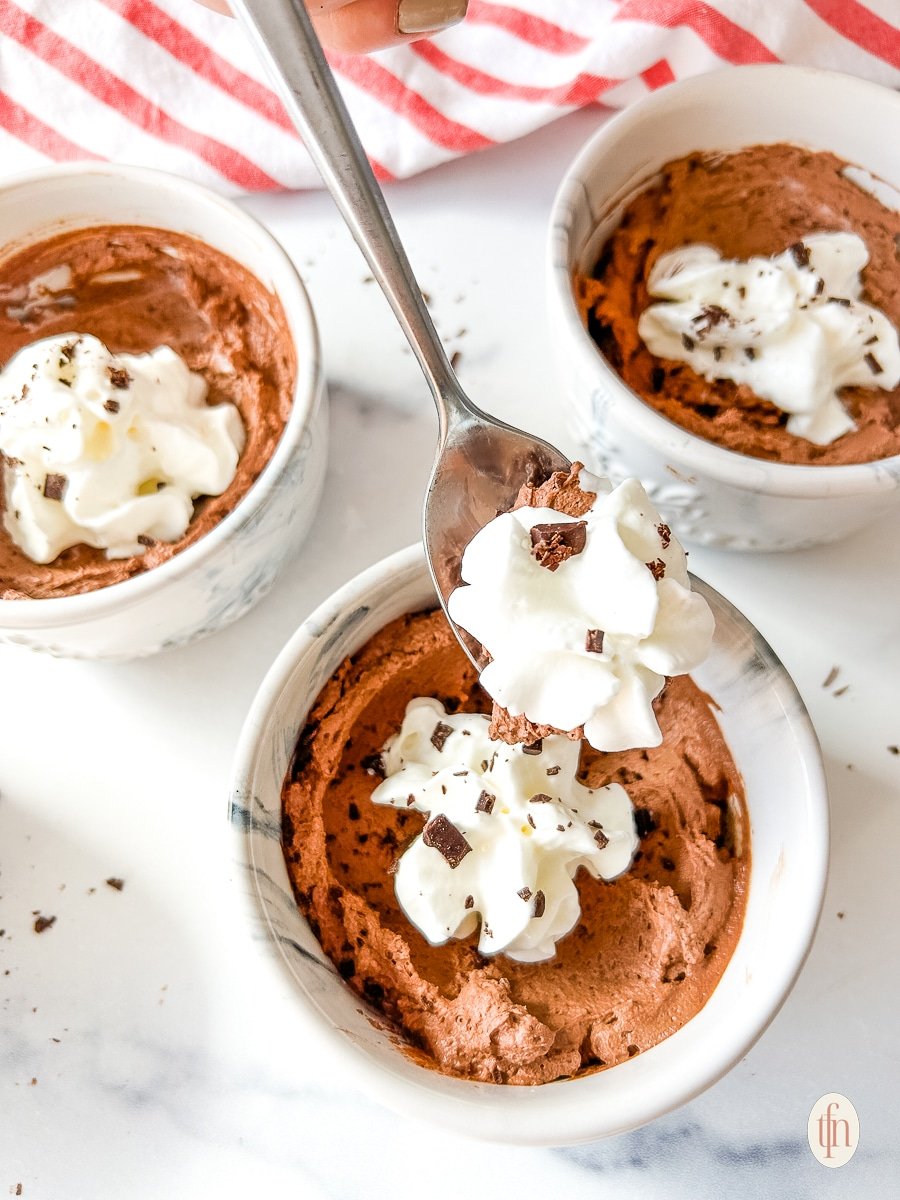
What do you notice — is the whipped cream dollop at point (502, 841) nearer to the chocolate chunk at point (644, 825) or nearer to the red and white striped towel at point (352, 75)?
the chocolate chunk at point (644, 825)

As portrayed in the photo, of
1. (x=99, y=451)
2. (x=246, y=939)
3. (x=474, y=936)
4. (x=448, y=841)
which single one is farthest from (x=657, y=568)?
(x=99, y=451)

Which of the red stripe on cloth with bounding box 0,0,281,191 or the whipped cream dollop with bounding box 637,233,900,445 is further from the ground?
the red stripe on cloth with bounding box 0,0,281,191

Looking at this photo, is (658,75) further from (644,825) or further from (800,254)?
(644,825)

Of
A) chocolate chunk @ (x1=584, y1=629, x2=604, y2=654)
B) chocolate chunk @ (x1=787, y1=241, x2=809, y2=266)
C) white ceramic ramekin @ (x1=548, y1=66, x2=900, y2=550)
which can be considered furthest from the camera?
chocolate chunk @ (x1=787, y1=241, x2=809, y2=266)

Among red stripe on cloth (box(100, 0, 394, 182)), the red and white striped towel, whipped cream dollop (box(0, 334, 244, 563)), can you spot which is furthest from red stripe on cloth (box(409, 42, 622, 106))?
whipped cream dollop (box(0, 334, 244, 563))

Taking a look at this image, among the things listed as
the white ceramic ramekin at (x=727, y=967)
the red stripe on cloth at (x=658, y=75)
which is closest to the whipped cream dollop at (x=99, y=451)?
the white ceramic ramekin at (x=727, y=967)

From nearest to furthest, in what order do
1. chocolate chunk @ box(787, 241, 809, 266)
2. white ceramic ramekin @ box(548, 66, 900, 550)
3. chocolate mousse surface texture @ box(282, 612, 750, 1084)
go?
chocolate mousse surface texture @ box(282, 612, 750, 1084) → white ceramic ramekin @ box(548, 66, 900, 550) → chocolate chunk @ box(787, 241, 809, 266)

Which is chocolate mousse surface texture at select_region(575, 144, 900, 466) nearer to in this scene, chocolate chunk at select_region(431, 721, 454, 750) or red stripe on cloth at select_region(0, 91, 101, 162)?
chocolate chunk at select_region(431, 721, 454, 750)

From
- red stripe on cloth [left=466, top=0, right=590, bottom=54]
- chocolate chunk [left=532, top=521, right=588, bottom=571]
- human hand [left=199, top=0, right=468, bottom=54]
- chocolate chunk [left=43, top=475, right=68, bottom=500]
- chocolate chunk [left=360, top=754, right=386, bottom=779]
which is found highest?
human hand [left=199, top=0, right=468, bottom=54]

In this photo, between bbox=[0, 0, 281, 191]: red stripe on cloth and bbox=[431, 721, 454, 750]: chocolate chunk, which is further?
bbox=[0, 0, 281, 191]: red stripe on cloth
